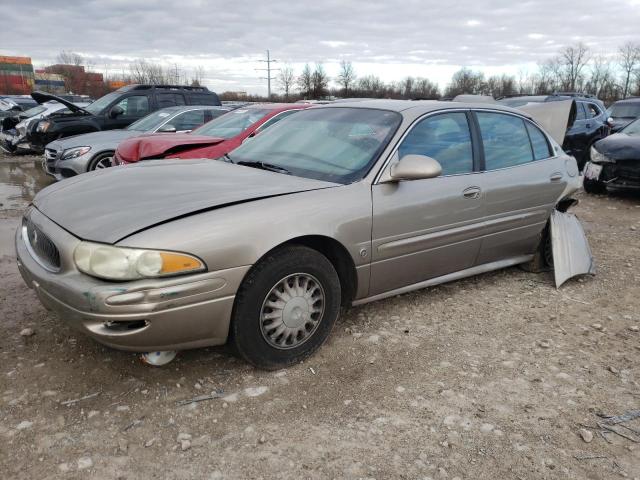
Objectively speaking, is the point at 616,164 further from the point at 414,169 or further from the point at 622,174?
the point at 414,169

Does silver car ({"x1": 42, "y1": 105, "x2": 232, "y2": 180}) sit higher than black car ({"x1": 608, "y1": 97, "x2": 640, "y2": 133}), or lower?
lower

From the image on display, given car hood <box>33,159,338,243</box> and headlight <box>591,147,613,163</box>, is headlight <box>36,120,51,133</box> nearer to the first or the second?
car hood <box>33,159,338,243</box>

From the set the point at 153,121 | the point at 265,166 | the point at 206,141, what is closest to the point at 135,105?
the point at 153,121

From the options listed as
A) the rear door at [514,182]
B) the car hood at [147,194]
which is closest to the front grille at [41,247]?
the car hood at [147,194]

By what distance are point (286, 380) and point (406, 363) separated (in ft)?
2.46

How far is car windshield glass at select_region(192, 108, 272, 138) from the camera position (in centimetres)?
669

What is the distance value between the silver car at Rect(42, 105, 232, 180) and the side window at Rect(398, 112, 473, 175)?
557 centimetres

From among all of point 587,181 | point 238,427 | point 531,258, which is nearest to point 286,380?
point 238,427

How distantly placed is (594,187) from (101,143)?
26.9 feet

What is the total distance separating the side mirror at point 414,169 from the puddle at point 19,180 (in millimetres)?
6287

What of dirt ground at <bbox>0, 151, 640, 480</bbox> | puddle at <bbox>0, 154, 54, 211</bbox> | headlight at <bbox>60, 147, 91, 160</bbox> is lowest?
dirt ground at <bbox>0, 151, 640, 480</bbox>

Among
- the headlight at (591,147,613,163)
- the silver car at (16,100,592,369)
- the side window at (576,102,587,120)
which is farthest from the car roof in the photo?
the side window at (576,102,587,120)

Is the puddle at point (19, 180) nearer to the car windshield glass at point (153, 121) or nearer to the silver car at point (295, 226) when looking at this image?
the car windshield glass at point (153, 121)

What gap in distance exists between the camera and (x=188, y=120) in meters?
8.98
